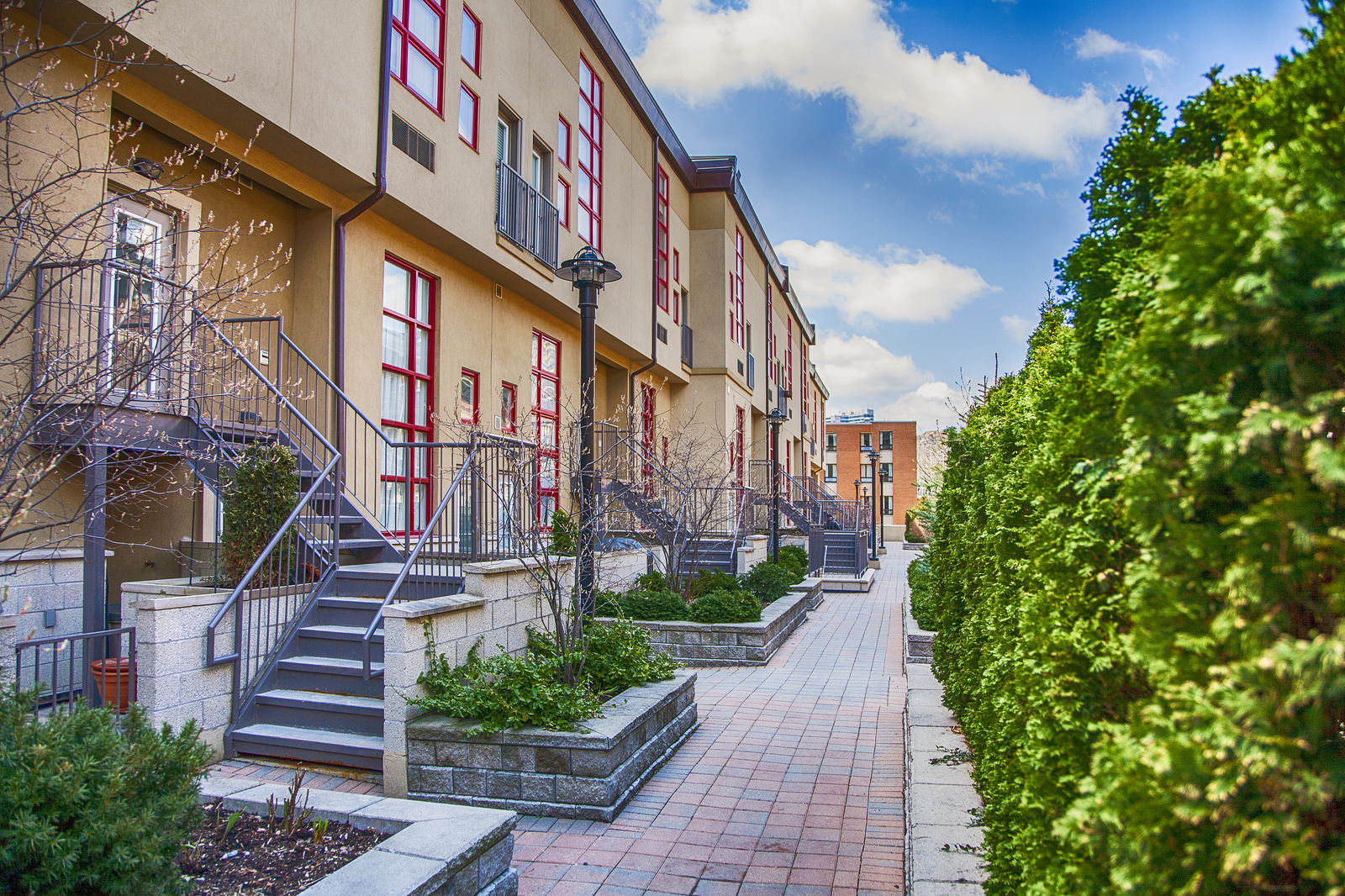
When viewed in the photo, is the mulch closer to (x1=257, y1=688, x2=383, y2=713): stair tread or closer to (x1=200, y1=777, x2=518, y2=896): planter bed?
(x1=200, y1=777, x2=518, y2=896): planter bed

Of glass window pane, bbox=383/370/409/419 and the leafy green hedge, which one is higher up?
glass window pane, bbox=383/370/409/419

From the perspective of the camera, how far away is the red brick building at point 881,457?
7581 cm

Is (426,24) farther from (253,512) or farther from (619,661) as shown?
(619,661)

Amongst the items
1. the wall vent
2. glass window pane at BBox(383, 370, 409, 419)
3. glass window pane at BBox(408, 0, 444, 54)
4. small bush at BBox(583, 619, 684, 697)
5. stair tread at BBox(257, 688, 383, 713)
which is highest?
glass window pane at BBox(408, 0, 444, 54)

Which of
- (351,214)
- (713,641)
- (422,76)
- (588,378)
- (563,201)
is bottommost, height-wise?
(713,641)

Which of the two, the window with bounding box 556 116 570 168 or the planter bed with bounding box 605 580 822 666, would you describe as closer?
the planter bed with bounding box 605 580 822 666

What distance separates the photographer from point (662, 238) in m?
21.6

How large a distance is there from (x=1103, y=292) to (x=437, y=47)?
11007 mm

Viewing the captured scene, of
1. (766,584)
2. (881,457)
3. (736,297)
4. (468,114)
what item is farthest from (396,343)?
(881,457)

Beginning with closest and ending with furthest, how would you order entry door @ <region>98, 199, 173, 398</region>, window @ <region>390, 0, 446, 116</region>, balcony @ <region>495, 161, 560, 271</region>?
entry door @ <region>98, 199, 173, 398</region>
window @ <region>390, 0, 446, 116</region>
balcony @ <region>495, 161, 560, 271</region>

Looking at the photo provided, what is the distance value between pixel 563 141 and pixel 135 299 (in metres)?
11.0

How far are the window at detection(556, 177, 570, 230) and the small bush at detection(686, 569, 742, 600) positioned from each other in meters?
7.03

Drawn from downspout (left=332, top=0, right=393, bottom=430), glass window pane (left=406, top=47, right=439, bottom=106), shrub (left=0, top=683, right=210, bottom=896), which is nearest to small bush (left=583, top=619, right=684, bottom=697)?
shrub (left=0, top=683, right=210, bottom=896)

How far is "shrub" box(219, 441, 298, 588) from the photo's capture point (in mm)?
→ 6941
